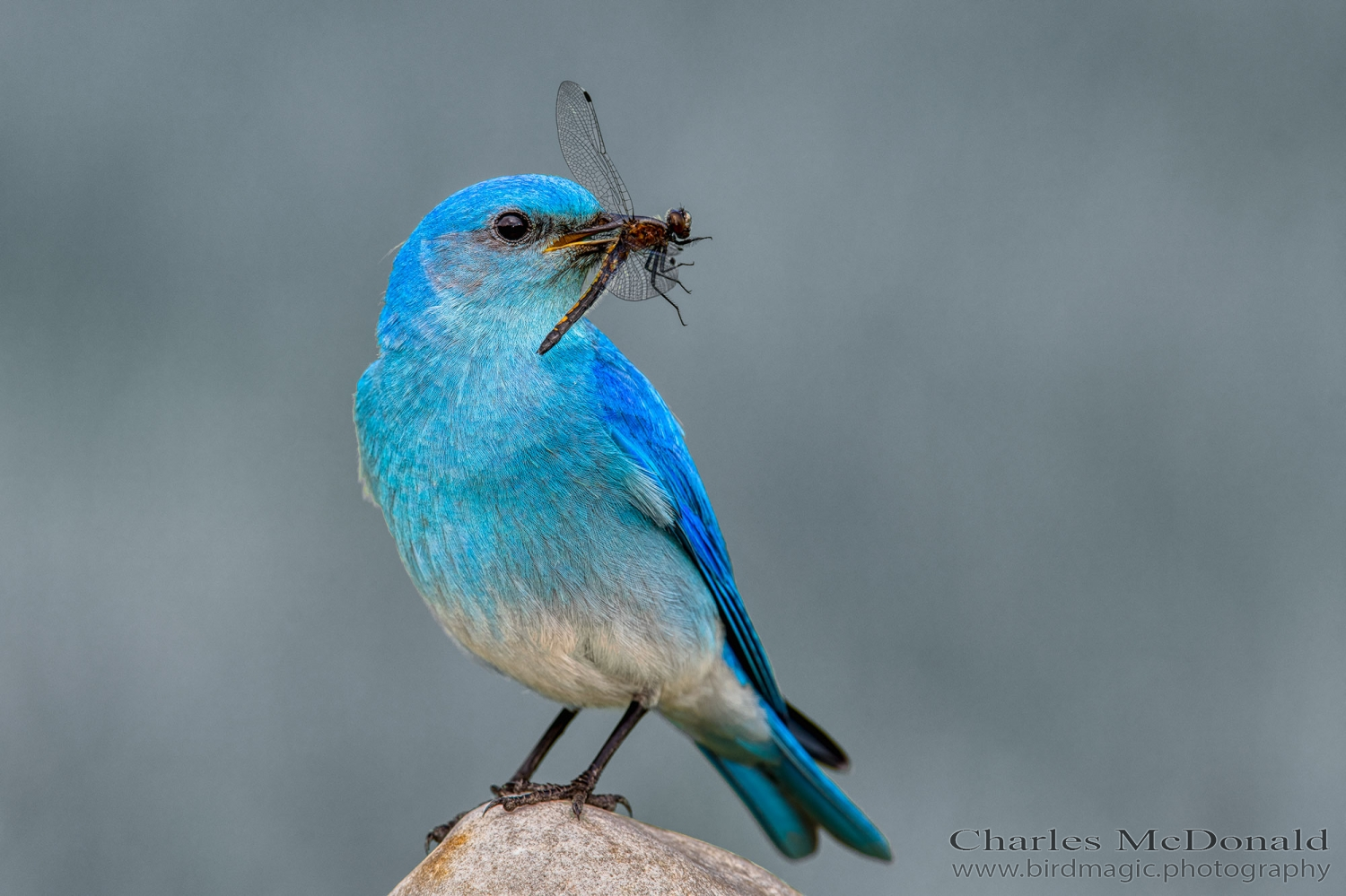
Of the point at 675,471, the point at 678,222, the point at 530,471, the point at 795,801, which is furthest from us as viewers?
the point at 795,801

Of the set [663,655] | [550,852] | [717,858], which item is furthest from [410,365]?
[717,858]

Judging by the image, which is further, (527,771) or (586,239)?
(527,771)

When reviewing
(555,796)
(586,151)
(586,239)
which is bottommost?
(555,796)

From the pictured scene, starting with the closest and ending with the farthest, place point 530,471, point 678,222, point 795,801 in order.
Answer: point 530,471
point 678,222
point 795,801

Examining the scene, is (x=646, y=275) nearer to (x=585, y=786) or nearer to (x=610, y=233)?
(x=610, y=233)

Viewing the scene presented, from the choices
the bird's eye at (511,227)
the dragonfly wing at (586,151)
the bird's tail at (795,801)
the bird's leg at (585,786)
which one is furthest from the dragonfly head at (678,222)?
the bird's tail at (795,801)

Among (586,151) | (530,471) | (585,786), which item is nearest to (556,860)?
(585,786)

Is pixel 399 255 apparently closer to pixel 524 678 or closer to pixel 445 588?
pixel 445 588

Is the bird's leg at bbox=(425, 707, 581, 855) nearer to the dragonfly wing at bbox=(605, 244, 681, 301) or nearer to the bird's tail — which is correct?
the bird's tail
